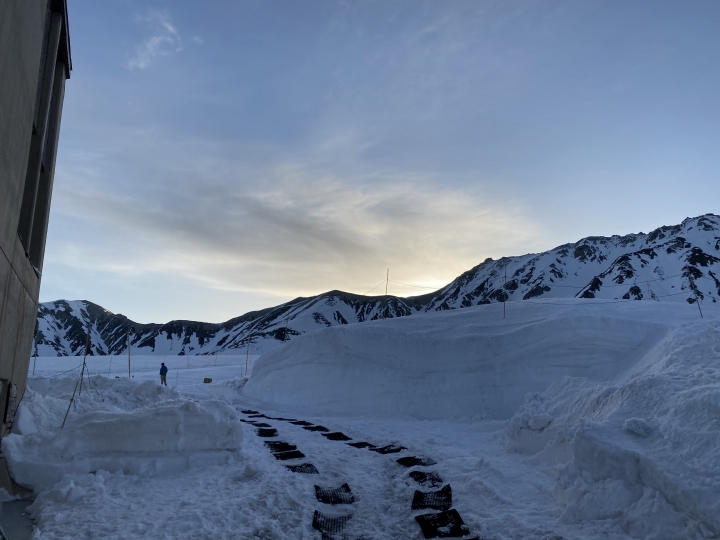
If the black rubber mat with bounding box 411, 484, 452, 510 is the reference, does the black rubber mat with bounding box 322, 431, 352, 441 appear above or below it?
below

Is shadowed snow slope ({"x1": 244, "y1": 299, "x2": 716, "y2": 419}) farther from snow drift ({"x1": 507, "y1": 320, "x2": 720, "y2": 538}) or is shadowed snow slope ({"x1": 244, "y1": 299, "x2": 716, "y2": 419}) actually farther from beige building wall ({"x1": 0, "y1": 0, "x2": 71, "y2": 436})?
beige building wall ({"x1": 0, "y1": 0, "x2": 71, "y2": 436})

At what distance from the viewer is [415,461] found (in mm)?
8398

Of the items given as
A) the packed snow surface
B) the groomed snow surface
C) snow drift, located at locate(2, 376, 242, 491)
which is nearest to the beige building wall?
snow drift, located at locate(2, 376, 242, 491)

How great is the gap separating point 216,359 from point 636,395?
54.6m

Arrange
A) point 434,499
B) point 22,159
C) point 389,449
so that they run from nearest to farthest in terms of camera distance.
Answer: point 434,499 < point 22,159 < point 389,449

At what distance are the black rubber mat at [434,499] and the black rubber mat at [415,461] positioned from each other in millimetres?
1597

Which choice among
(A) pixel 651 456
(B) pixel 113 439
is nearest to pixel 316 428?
(B) pixel 113 439

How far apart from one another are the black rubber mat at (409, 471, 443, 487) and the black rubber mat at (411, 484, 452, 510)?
380mm

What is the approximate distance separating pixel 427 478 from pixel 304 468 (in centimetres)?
212

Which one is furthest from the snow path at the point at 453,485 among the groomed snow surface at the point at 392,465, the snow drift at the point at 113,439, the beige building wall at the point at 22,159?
the beige building wall at the point at 22,159

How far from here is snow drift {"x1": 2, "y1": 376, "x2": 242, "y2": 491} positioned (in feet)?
23.1

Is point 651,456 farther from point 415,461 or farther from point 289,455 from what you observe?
point 289,455

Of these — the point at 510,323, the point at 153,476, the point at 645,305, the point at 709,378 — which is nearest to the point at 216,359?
the point at 510,323

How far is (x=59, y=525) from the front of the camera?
5.32m
